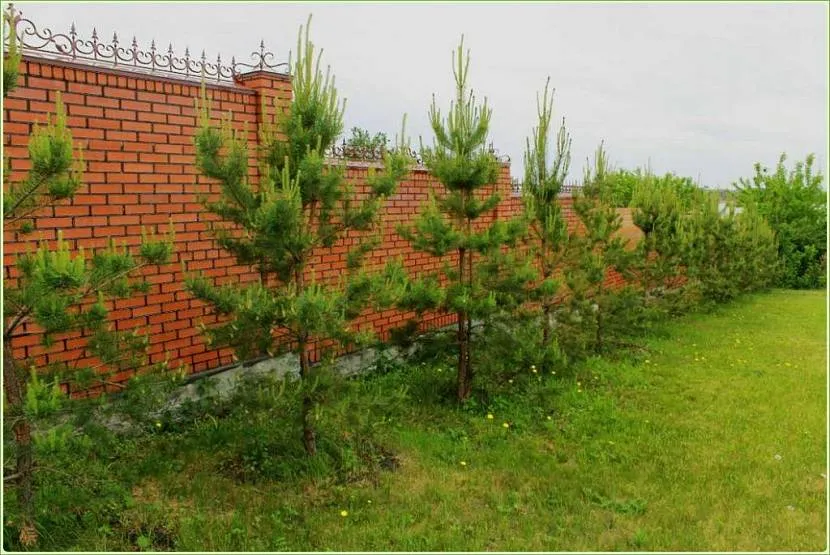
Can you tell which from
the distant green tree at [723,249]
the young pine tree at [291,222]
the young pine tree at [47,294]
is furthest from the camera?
the distant green tree at [723,249]

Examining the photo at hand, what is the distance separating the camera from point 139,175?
16.5 ft

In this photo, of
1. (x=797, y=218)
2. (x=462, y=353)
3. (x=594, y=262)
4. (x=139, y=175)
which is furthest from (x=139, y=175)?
(x=797, y=218)

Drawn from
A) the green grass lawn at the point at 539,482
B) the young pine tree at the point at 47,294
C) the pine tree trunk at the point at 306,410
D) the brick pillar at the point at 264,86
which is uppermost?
the brick pillar at the point at 264,86

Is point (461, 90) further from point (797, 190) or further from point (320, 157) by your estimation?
point (797, 190)

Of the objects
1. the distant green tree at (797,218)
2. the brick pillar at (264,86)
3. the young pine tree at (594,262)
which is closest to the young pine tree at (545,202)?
the young pine tree at (594,262)

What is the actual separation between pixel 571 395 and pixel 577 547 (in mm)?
2790

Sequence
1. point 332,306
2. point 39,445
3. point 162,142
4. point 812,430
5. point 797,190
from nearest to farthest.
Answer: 1. point 39,445
2. point 332,306
3. point 162,142
4. point 812,430
5. point 797,190

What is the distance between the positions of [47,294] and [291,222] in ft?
4.58

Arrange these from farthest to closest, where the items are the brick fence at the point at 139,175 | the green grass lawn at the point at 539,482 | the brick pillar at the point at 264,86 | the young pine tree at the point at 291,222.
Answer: the brick pillar at the point at 264,86 < the brick fence at the point at 139,175 < the young pine tree at the point at 291,222 < the green grass lawn at the point at 539,482

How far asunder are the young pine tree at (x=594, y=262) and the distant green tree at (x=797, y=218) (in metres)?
13.5

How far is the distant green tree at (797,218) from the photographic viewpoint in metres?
20.2

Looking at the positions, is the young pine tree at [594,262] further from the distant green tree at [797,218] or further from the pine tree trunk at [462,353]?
the distant green tree at [797,218]

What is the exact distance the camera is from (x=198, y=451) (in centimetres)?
487

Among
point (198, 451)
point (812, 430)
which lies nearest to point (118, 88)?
point (198, 451)
